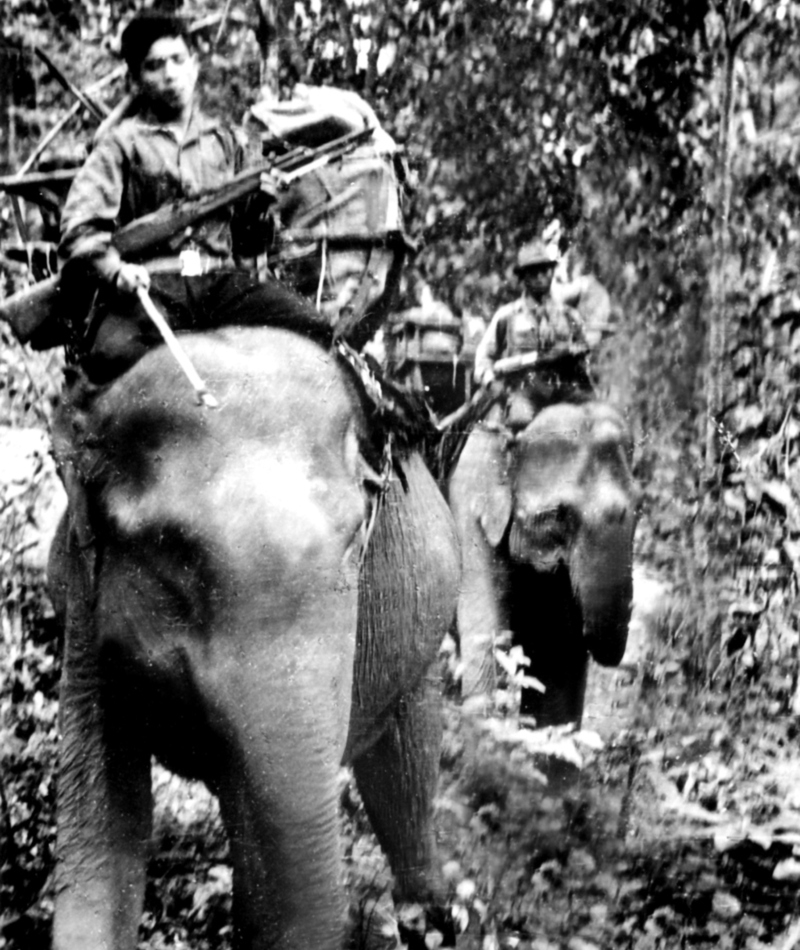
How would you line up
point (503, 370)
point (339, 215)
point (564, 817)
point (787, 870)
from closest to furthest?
point (339, 215)
point (503, 370)
point (564, 817)
point (787, 870)

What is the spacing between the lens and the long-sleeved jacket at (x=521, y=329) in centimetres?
271

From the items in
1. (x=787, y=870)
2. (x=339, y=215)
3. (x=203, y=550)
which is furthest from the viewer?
(x=787, y=870)

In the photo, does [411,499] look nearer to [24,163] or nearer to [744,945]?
[24,163]

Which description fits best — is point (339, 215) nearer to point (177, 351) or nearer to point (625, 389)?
point (177, 351)

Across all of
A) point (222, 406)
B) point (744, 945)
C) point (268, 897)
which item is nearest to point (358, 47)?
point (222, 406)

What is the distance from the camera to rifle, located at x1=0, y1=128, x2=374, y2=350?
91.7 inches

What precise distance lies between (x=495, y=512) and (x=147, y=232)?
2.84ft

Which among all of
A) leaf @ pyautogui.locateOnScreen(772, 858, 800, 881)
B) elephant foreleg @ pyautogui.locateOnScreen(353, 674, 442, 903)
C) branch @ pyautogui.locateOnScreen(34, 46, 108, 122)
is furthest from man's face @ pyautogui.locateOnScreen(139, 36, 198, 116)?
leaf @ pyautogui.locateOnScreen(772, 858, 800, 881)

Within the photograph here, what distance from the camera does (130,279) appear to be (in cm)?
228

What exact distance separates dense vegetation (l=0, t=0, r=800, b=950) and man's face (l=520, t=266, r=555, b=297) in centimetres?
4

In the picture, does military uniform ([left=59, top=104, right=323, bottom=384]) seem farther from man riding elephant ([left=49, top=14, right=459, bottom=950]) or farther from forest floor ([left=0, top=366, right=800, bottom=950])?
forest floor ([left=0, top=366, right=800, bottom=950])

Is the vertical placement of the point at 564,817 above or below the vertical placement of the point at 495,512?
below

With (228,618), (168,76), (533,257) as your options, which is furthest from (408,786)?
(168,76)

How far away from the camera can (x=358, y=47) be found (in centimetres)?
266
